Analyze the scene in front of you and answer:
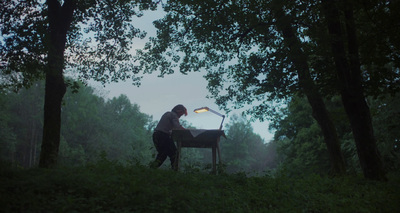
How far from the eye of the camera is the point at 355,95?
8.94 meters

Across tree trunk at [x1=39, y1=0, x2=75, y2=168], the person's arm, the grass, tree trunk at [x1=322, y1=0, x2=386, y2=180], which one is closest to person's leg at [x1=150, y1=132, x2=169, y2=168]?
the person's arm

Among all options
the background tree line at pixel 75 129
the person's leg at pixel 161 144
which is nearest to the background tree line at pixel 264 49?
the person's leg at pixel 161 144

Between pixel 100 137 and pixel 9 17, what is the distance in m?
46.8

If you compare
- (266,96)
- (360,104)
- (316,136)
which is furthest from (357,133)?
(316,136)

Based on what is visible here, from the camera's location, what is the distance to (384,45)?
8672 millimetres

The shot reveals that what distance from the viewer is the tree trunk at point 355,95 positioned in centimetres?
878

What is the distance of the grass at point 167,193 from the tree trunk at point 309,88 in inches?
109

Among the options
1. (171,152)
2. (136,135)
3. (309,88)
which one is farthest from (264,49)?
(136,135)

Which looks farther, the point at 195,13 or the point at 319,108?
the point at 195,13

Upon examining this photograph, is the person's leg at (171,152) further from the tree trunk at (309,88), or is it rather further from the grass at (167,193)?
the tree trunk at (309,88)

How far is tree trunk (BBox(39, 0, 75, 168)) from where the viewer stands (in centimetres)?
821

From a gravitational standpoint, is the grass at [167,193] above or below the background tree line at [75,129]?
below

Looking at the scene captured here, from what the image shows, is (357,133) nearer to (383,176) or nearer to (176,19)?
(383,176)

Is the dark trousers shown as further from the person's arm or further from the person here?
the person's arm
